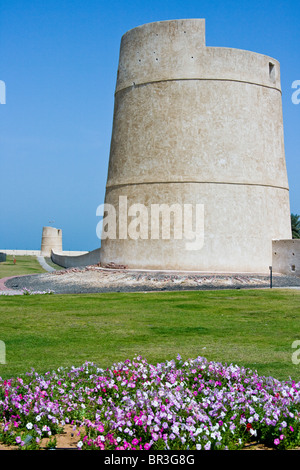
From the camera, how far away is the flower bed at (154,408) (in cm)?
432

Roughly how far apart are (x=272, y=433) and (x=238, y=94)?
61.3 feet

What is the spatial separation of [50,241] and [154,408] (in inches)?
1910

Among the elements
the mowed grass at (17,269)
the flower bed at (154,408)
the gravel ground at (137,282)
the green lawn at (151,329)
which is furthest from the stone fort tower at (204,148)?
the flower bed at (154,408)

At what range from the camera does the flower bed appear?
14.2ft

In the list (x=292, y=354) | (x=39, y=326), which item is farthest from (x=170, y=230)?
(x=292, y=354)

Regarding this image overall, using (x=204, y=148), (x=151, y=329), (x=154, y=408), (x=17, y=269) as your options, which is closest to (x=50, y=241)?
(x=17, y=269)

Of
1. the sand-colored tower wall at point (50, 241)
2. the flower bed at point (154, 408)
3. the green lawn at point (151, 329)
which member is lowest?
the flower bed at point (154, 408)

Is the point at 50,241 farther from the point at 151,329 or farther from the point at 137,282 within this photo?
the point at 151,329

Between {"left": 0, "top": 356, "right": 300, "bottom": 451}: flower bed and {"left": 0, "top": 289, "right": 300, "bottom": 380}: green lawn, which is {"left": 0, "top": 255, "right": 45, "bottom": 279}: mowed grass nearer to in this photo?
{"left": 0, "top": 289, "right": 300, "bottom": 380}: green lawn

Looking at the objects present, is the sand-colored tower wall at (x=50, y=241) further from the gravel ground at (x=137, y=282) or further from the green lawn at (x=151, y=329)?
the green lawn at (x=151, y=329)

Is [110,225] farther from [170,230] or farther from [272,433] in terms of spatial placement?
[272,433]

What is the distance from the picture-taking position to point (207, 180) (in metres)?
20.9

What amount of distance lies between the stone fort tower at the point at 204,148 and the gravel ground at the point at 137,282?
60.3 inches

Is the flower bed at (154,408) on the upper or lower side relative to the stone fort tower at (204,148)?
lower
